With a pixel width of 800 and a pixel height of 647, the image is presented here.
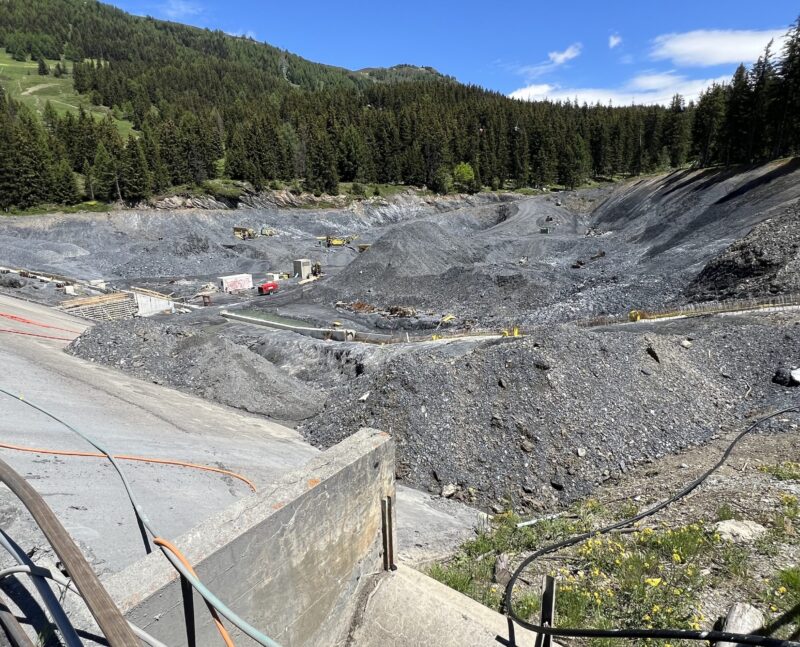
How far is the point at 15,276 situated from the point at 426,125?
75224 millimetres

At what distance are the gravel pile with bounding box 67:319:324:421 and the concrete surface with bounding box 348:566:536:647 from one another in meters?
9.62

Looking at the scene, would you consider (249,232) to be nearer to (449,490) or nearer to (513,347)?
(513,347)

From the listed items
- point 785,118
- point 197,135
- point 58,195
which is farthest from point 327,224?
point 785,118

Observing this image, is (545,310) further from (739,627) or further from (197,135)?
(197,135)

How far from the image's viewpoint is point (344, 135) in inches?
3255

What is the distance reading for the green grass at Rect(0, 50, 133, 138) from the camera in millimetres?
101950

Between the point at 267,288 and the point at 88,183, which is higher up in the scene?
the point at 88,183

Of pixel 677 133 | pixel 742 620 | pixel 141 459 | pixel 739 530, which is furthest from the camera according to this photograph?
pixel 677 133

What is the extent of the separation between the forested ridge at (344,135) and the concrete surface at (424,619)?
196 ft

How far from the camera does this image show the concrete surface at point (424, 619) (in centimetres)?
521

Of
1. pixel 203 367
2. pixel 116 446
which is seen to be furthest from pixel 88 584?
pixel 203 367

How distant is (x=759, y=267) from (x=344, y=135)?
239 ft

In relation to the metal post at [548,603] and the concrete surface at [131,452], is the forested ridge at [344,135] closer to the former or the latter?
the concrete surface at [131,452]

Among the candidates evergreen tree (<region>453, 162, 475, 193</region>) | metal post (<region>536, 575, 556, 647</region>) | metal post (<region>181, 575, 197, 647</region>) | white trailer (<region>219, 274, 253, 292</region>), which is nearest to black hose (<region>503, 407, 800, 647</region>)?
metal post (<region>536, 575, 556, 647</region>)
